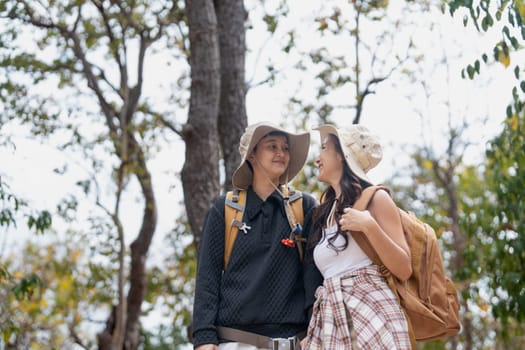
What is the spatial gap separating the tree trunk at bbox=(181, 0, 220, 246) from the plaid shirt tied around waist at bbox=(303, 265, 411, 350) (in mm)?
2722

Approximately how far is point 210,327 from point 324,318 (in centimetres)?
60

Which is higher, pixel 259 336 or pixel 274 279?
pixel 274 279

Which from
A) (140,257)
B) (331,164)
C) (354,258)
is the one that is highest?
(331,164)

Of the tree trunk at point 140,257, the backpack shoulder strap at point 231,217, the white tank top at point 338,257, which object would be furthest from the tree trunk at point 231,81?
the tree trunk at point 140,257

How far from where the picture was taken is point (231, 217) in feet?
13.5

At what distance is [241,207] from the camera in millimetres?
4156

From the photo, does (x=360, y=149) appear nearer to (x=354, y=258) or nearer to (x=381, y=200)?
(x=381, y=200)

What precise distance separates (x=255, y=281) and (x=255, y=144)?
2.69ft

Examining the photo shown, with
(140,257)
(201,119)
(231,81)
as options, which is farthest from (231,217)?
(140,257)

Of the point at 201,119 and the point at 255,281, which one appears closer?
the point at 255,281

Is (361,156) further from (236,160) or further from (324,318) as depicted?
(236,160)

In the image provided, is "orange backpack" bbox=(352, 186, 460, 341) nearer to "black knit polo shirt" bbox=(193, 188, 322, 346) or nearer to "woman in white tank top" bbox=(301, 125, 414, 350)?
"woman in white tank top" bbox=(301, 125, 414, 350)

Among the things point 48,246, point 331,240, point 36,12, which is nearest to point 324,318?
point 331,240

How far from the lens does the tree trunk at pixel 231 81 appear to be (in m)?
6.66
